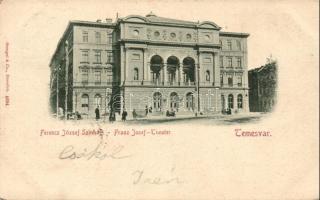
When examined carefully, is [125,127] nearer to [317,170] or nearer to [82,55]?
[82,55]

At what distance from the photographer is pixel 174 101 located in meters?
2.67

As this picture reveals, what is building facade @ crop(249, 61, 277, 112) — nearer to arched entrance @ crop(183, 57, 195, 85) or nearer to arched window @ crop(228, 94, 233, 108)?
arched window @ crop(228, 94, 233, 108)

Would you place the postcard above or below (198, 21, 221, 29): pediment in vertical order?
below

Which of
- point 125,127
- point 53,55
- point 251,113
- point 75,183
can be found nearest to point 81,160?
point 75,183

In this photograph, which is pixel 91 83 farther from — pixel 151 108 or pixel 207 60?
pixel 207 60

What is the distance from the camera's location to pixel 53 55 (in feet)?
7.98

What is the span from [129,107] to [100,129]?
0.31 meters

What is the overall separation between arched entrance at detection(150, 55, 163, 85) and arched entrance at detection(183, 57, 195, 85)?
18cm

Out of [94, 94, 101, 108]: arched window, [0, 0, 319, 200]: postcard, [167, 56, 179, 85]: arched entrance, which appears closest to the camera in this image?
[0, 0, 319, 200]: postcard

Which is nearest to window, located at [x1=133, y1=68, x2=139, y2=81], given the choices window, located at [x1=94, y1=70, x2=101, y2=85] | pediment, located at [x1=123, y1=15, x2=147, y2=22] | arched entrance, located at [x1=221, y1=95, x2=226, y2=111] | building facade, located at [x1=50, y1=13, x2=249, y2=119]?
building facade, located at [x1=50, y1=13, x2=249, y2=119]

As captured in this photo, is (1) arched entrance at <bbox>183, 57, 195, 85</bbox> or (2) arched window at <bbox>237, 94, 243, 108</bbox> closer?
(2) arched window at <bbox>237, 94, 243, 108</bbox>

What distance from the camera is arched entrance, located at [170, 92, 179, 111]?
2545mm

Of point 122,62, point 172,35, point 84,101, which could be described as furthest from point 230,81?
point 84,101

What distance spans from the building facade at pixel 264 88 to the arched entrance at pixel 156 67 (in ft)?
2.18
